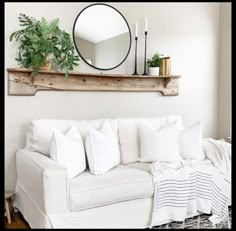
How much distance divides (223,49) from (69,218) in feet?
10.2

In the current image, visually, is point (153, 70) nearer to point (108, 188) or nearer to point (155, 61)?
point (155, 61)

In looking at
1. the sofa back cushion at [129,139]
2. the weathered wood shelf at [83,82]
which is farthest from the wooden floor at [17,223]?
the weathered wood shelf at [83,82]

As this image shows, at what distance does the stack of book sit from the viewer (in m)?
3.58

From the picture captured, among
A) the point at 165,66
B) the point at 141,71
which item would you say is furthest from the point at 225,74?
the point at 141,71

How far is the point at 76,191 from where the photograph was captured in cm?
221

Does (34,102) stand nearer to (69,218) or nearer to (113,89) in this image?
(113,89)

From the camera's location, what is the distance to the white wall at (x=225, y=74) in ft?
13.3

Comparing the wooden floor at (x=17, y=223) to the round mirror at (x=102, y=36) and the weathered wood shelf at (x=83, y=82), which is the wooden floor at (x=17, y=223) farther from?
the round mirror at (x=102, y=36)

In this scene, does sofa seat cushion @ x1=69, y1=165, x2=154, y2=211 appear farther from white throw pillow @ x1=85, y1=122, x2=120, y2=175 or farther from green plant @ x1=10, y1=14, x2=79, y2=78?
green plant @ x1=10, y1=14, x2=79, y2=78

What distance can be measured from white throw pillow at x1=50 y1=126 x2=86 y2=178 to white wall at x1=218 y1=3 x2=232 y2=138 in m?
2.36

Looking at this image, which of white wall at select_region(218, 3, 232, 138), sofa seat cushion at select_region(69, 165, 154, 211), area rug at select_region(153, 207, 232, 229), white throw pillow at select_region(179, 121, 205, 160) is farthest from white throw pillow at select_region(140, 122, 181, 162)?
white wall at select_region(218, 3, 232, 138)

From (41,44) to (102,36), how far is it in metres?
0.74

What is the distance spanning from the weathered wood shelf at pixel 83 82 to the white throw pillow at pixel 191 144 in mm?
826

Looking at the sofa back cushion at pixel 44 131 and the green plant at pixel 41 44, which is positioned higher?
the green plant at pixel 41 44
